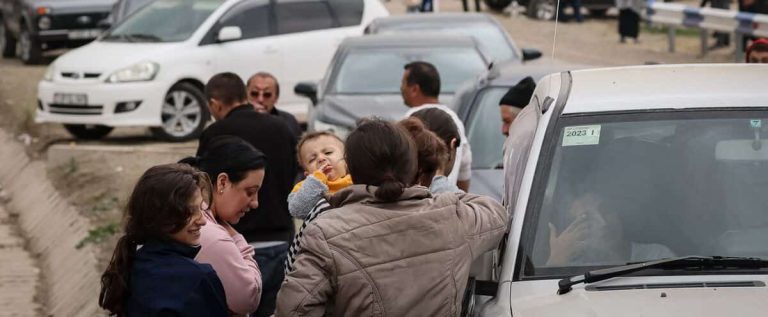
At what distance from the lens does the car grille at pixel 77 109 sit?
673 inches

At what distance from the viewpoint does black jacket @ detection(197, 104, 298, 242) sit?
24.6 feet

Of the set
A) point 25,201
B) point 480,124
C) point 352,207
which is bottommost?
point 25,201

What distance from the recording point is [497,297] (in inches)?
196

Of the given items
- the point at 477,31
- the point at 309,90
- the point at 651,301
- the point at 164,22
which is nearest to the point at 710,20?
the point at 477,31

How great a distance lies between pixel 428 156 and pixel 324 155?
48 centimetres

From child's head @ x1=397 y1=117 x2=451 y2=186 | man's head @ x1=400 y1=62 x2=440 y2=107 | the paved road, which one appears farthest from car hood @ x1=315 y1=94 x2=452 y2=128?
child's head @ x1=397 y1=117 x2=451 y2=186

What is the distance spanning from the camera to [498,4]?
35969 millimetres

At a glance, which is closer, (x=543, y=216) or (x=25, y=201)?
(x=543, y=216)

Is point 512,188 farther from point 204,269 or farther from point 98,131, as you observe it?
point 98,131

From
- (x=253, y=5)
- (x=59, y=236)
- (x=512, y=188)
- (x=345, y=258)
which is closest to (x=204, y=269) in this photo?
(x=345, y=258)

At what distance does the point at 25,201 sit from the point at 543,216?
39.2 ft

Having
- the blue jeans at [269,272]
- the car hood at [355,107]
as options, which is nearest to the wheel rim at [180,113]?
the car hood at [355,107]

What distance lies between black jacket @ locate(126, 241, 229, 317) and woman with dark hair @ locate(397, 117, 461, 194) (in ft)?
3.40

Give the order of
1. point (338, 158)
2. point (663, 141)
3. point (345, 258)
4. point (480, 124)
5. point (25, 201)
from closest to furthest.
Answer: point (345, 258), point (663, 141), point (338, 158), point (480, 124), point (25, 201)
